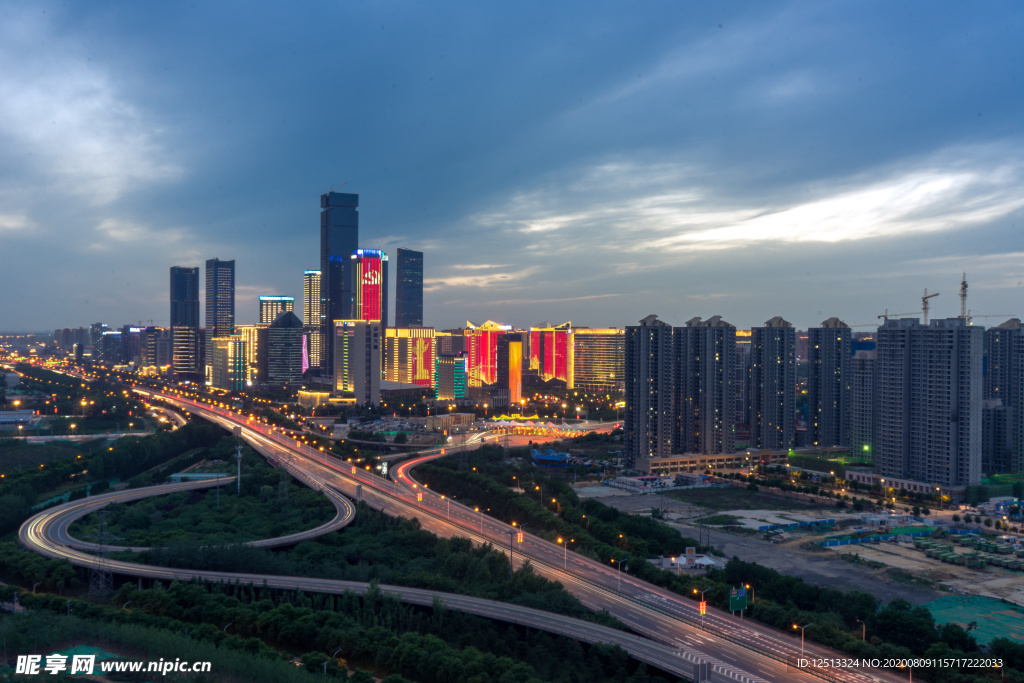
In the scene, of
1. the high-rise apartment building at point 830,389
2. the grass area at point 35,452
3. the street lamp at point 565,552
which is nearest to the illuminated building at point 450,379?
the grass area at point 35,452

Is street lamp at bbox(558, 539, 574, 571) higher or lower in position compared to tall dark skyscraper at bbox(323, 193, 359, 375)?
lower

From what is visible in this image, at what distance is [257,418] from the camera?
78.4 m

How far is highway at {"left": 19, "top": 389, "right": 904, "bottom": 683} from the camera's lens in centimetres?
1862

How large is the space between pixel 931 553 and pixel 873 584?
6805mm

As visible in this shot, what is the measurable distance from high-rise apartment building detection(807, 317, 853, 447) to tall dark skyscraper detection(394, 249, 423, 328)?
119 metres

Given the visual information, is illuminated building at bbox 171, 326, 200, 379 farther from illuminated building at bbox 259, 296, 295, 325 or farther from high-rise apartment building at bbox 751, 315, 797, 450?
high-rise apartment building at bbox 751, 315, 797, 450

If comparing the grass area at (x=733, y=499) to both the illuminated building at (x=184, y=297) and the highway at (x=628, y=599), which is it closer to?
the highway at (x=628, y=599)

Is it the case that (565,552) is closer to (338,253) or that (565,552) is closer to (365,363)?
(365,363)

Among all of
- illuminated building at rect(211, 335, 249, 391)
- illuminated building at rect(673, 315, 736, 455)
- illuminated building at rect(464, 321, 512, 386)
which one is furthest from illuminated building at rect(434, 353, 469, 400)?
illuminated building at rect(673, 315, 736, 455)

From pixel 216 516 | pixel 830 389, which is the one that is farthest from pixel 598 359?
pixel 216 516

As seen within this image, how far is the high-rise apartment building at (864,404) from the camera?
56.4 meters

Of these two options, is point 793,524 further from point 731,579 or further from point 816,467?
point 816,467

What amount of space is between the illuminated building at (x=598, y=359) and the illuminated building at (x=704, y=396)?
171ft

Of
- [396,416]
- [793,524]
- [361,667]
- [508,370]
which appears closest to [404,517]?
[361,667]
